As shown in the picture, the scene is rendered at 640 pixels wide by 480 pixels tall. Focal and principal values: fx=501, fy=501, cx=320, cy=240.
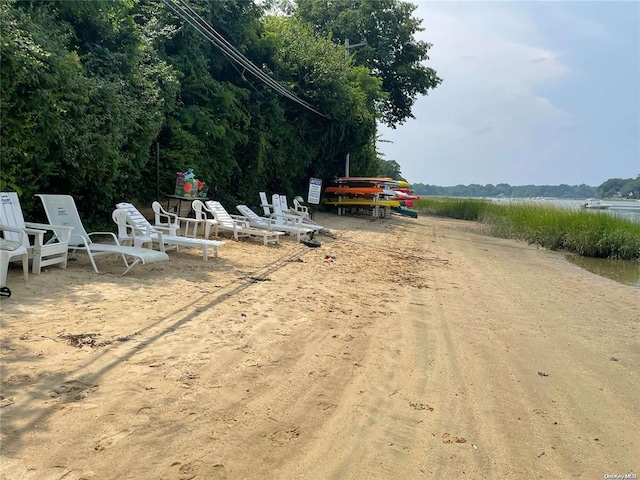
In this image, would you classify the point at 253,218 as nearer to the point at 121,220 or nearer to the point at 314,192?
the point at 121,220

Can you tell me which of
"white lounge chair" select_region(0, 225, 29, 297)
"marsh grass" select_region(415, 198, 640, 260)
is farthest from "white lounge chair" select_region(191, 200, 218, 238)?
"marsh grass" select_region(415, 198, 640, 260)

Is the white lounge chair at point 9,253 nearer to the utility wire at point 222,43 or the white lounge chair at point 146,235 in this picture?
the white lounge chair at point 146,235

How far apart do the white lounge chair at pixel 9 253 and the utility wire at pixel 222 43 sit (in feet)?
15.0

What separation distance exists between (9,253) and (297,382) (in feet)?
11.0

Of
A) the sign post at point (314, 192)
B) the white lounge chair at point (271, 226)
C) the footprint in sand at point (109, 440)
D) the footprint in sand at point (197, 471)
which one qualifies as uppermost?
the sign post at point (314, 192)

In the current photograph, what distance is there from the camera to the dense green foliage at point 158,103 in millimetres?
6566

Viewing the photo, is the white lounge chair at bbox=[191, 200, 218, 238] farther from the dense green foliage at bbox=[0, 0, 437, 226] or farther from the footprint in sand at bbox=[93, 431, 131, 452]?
the footprint in sand at bbox=[93, 431, 131, 452]

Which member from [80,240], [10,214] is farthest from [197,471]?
[80,240]

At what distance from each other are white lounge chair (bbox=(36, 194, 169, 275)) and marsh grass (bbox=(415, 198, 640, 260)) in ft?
44.7


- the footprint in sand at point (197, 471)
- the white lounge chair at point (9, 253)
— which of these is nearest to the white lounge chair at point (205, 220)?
the white lounge chair at point (9, 253)

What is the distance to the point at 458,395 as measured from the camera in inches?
145

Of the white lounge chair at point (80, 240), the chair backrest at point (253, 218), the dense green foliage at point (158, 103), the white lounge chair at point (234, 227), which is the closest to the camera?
the white lounge chair at point (80, 240)

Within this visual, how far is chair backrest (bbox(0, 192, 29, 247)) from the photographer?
5762 millimetres

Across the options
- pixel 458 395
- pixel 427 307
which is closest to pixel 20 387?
pixel 458 395
